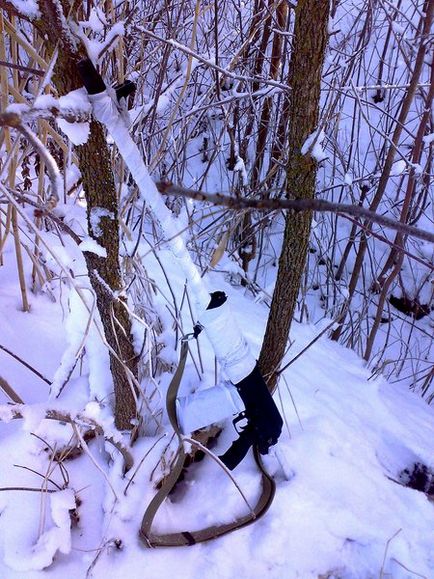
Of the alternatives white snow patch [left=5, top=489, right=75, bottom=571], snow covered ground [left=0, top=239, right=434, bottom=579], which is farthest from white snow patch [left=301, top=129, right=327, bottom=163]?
white snow patch [left=5, top=489, right=75, bottom=571]

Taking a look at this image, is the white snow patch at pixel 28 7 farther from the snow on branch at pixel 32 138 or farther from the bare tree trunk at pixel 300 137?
the bare tree trunk at pixel 300 137

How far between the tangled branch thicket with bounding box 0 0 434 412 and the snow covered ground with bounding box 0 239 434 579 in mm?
220

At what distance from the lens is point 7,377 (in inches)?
39.8

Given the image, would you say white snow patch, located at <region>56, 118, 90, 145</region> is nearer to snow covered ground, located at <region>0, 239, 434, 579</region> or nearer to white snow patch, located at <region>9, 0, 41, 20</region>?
white snow patch, located at <region>9, 0, 41, 20</region>

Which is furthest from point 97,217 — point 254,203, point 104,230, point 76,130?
point 254,203

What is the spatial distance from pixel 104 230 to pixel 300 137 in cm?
29

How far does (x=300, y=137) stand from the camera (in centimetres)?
64

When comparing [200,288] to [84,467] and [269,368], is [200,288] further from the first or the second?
[84,467]

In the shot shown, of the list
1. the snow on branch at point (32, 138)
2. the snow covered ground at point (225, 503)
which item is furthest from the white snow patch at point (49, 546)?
the snow on branch at point (32, 138)

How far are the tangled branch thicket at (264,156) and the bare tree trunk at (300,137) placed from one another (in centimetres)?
26

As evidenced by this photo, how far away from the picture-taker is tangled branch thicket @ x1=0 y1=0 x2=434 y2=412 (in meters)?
1.17

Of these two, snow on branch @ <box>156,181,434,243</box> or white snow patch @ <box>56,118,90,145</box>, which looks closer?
snow on branch @ <box>156,181,434,243</box>

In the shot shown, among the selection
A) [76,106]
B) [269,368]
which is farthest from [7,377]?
[76,106]

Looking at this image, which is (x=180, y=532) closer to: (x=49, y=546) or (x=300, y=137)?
(x=49, y=546)
